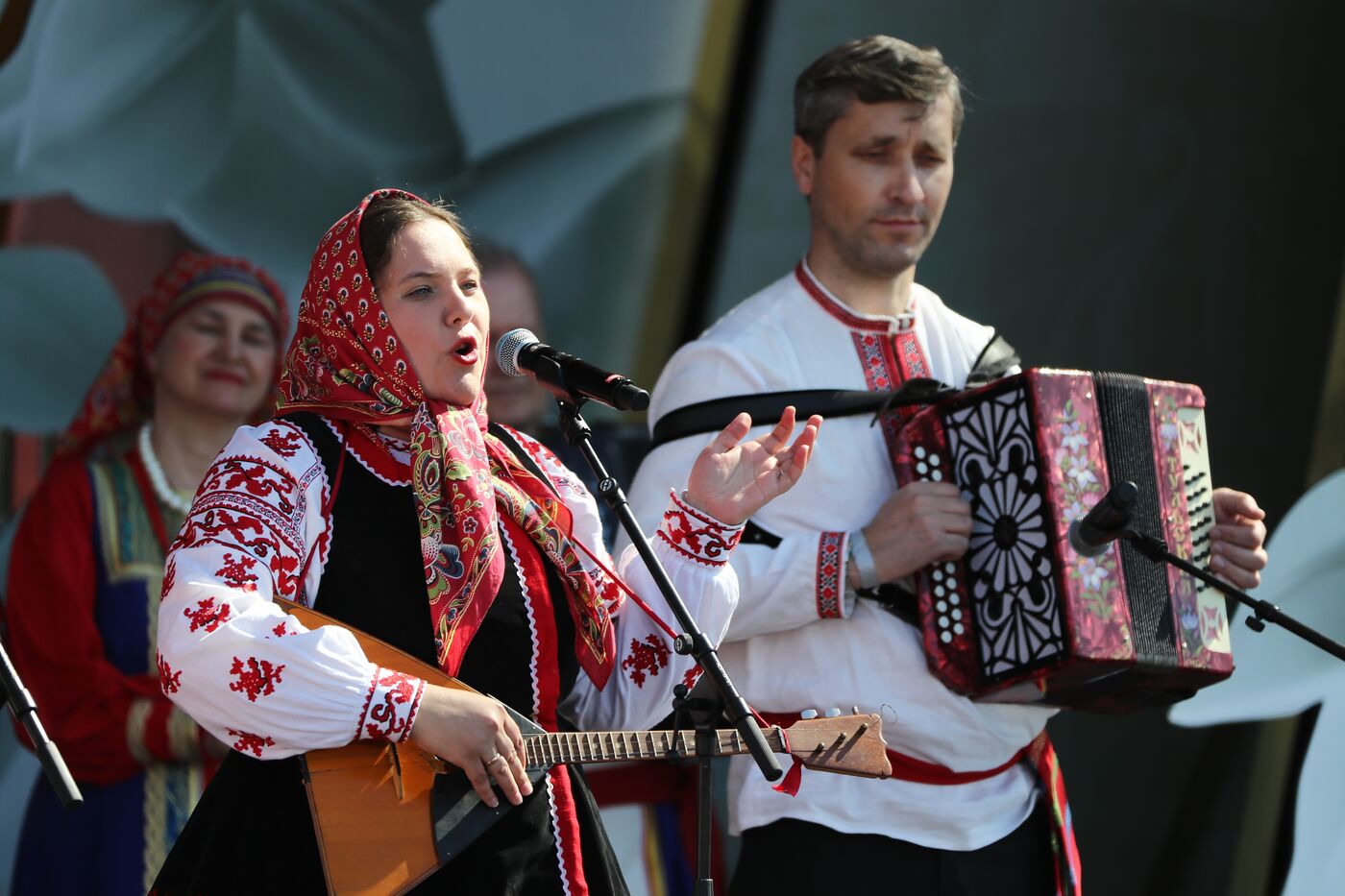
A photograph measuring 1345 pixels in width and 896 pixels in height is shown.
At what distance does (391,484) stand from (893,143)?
1341mm

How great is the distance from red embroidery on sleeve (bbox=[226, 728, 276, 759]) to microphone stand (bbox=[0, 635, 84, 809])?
198mm

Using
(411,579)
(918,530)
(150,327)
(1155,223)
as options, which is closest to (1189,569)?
(918,530)

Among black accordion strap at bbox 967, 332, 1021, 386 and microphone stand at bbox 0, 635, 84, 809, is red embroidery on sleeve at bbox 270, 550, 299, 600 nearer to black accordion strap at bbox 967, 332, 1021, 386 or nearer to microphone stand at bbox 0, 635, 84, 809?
microphone stand at bbox 0, 635, 84, 809

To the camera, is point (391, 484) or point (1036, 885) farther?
Result: point (1036, 885)

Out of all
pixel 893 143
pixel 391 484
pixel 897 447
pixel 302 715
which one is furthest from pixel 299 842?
pixel 893 143

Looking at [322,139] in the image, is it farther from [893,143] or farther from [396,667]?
[396,667]

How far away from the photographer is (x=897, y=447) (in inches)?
124

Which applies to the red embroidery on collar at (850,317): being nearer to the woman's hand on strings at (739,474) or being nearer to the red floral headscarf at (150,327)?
the woman's hand on strings at (739,474)

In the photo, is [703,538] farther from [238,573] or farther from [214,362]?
[214,362]

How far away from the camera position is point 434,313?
2500mm

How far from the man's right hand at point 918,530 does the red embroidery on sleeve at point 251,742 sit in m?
1.17

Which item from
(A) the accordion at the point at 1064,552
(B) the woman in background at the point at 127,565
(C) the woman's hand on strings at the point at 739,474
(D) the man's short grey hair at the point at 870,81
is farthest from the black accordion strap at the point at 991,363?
(B) the woman in background at the point at 127,565

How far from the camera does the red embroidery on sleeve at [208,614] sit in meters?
2.21

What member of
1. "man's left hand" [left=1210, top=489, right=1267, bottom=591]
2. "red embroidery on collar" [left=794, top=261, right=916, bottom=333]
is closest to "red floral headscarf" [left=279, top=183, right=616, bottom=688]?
"red embroidery on collar" [left=794, top=261, right=916, bottom=333]
